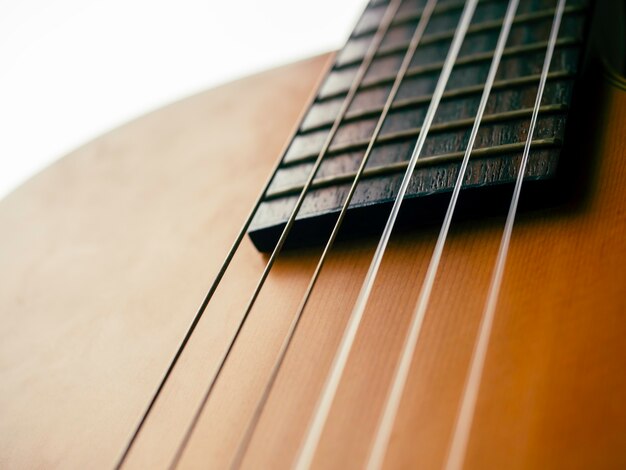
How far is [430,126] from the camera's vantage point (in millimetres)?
730

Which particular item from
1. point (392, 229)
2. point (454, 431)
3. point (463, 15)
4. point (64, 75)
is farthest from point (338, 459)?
point (64, 75)

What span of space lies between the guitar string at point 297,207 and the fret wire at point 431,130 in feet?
0.07

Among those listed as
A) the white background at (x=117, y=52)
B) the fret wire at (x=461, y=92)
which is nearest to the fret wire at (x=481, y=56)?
the fret wire at (x=461, y=92)

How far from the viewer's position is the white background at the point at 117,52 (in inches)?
54.9

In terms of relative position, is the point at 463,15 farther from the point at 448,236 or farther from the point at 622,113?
the point at 448,236

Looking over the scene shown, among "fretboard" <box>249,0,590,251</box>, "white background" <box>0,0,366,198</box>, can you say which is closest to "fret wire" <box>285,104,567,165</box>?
"fretboard" <box>249,0,590,251</box>

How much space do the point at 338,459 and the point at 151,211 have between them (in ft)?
1.50

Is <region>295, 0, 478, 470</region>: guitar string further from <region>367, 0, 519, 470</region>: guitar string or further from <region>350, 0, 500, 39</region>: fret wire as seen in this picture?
<region>350, 0, 500, 39</region>: fret wire

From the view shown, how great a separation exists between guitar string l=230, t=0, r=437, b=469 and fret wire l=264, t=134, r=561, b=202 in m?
0.02

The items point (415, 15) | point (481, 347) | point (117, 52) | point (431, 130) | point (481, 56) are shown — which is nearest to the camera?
point (481, 347)

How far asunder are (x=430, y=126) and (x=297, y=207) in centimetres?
20

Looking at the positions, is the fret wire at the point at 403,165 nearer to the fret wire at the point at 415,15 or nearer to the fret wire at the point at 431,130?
the fret wire at the point at 431,130

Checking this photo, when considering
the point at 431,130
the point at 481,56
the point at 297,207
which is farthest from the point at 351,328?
the point at 481,56

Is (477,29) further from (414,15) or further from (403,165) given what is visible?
(403,165)
